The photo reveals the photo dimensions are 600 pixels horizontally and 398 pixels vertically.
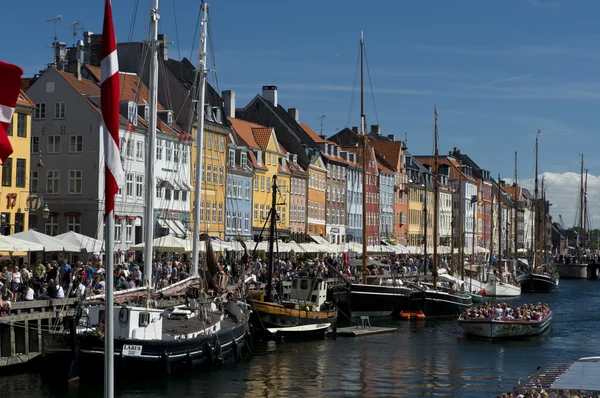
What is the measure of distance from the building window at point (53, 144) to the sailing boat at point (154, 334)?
29568mm

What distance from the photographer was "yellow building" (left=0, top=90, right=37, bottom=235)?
5541 centimetres

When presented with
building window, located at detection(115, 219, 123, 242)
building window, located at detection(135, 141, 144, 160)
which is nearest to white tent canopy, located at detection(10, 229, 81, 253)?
building window, located at detection(115, 219, 123, 242)

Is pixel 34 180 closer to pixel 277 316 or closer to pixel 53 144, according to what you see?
→ pixel 53 144

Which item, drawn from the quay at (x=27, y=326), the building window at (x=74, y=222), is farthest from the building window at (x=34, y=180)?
the quay at (x=27, y=326)

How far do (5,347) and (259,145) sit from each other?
193ft

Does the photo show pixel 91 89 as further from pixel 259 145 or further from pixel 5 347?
pixel 5 347

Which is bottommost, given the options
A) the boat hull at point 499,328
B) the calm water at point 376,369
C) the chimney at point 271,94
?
the calm water at point 376,369

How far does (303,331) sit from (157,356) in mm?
14600

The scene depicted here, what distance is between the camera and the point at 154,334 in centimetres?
3353

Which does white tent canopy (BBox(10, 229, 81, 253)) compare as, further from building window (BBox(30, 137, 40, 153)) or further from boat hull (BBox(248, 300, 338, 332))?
building window (BBox(30, 137, 40, 153))

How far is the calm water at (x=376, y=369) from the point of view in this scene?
31828 mm

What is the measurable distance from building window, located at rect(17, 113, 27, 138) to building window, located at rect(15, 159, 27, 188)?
143 cm

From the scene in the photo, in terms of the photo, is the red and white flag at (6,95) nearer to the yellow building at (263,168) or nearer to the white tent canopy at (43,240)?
the white tent canopy at (43,240)

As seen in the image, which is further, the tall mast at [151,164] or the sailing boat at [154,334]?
the tall mast at [151,164]
